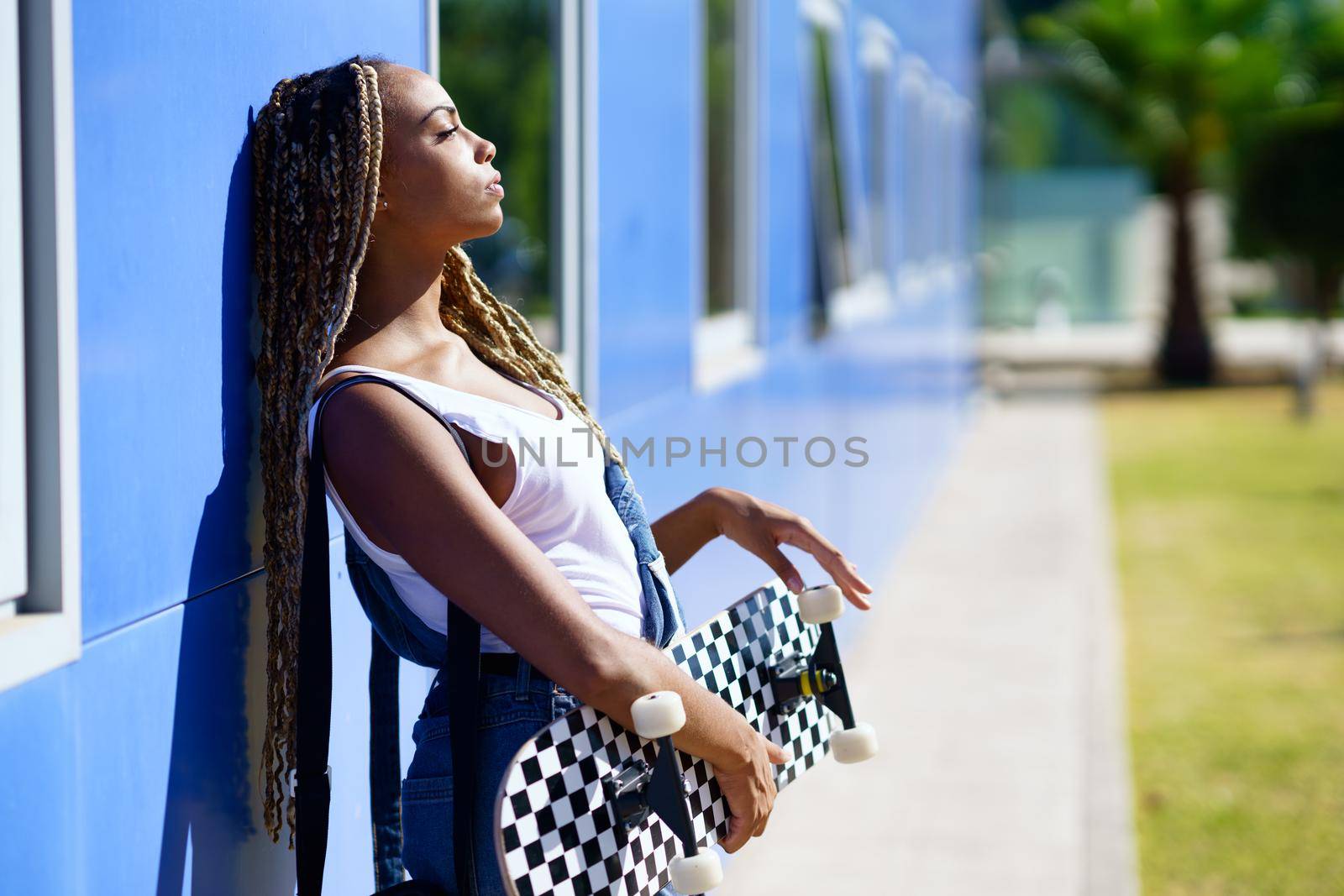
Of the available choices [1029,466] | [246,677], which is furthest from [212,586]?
[1029,466]

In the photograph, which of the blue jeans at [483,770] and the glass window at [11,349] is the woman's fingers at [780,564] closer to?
the blue jeans at [483,770]

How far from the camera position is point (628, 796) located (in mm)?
1720

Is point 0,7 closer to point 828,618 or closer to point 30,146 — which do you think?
point 30,146

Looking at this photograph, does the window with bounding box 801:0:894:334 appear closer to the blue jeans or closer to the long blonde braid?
the long blonde braid

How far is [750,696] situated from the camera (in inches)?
82.6

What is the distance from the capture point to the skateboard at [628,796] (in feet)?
5.28

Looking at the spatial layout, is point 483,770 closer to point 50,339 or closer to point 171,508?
point 171,508

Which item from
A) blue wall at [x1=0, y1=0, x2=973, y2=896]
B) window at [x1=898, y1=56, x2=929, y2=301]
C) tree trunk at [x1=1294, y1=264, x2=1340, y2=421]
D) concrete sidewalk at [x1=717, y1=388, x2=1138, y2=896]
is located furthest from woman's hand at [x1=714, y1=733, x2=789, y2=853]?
tree trunk at [x1=1294, y1=264, x2=1340, y2=421]

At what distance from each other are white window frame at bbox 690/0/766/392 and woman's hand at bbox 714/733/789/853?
3068 mm

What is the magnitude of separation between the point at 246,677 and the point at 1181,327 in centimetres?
2038

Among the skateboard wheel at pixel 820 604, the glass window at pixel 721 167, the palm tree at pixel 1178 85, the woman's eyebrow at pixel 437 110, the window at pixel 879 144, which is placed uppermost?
the palm tree at pixel 1178 85

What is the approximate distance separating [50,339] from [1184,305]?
20.7 meters

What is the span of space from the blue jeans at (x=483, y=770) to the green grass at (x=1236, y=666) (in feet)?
9.65

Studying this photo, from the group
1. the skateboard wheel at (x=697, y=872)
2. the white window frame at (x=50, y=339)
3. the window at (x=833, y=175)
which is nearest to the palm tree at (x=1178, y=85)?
the window at (x=833, y=175)
